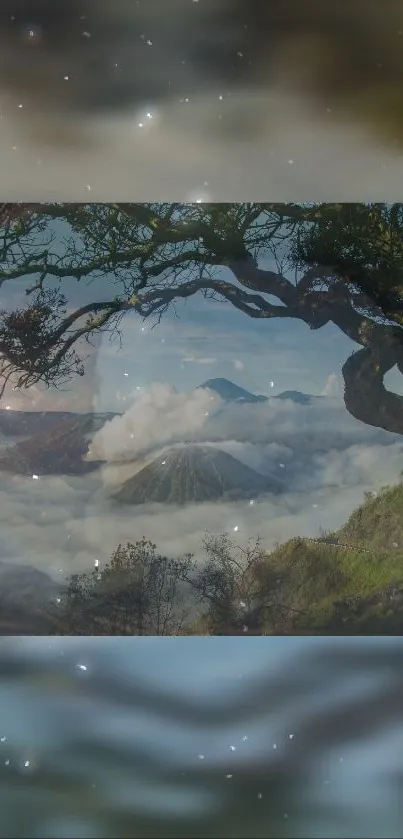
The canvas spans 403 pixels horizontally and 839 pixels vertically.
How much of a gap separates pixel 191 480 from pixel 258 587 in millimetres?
590

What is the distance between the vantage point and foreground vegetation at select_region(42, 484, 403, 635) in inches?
144

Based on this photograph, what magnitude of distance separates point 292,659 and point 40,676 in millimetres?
1067

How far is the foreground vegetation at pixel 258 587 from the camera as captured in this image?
3668mm

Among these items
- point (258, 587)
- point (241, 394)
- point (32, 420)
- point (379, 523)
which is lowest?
point (258, 587)

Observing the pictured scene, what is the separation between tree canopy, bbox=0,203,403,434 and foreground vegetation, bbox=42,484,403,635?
23.2 inches

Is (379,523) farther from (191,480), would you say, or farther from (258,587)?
(191,480)

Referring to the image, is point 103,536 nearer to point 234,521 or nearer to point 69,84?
point 234,521

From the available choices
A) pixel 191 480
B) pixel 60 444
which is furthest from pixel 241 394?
pixel 60 444

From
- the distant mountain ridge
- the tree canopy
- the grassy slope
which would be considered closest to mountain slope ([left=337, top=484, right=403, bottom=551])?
the grassy slope

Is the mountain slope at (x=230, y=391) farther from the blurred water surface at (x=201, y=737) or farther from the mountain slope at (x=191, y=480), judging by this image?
the blurred water surface at (x=201, y=737)

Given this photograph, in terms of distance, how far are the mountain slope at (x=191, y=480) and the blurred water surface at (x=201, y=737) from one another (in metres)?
0.67

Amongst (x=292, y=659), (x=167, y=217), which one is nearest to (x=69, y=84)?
(x=167, y=217)

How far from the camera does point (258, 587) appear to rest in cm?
372

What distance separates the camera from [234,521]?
3715 mm
